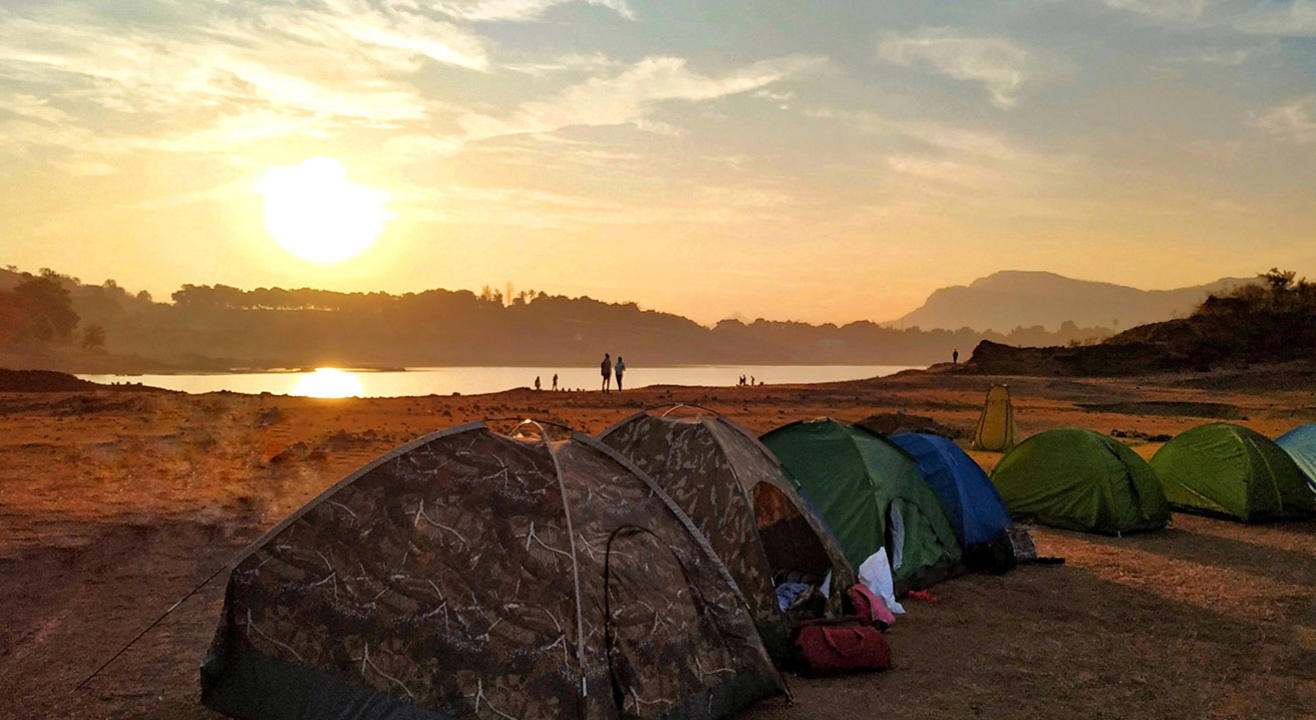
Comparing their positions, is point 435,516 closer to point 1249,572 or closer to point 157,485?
point 1249,572

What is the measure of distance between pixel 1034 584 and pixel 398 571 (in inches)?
333

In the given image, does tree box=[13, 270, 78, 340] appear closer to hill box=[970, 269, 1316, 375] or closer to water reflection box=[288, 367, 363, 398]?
water reflection box=[288, 367, 363, 398]

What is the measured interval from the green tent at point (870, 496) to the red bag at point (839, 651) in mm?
2250

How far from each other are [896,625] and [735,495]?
2481mm

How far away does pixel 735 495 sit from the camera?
8.87m

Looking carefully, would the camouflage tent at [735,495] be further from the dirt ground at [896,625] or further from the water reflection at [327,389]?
the water reflection at [327,389]

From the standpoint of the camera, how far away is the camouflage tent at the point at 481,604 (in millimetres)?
6160

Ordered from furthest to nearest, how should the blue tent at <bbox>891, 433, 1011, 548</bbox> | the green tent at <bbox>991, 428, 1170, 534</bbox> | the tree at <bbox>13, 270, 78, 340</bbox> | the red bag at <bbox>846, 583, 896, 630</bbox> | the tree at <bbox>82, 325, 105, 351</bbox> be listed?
the tree at <bbox>82, 325, 105, 351</bbox> < the tree at <bbox>13, 270, 78, 340</bbox> < the green tent at <bbox>991, 428, 1170, 534</bbox> < the blue tent at <bbox>891, 433, 1011, 548</bbox> < the red bag at <bbox>846, 583, 896, 630</bbox>

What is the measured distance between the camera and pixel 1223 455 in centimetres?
1647

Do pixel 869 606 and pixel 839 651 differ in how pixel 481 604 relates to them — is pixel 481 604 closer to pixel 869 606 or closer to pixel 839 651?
pixel 839 651

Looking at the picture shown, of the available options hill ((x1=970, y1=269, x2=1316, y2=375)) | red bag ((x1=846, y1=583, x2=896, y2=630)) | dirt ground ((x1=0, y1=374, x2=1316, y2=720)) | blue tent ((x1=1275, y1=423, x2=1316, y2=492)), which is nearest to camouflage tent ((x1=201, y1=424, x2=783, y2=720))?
dirt ground ((x1=0, y1=374, x2=1316, y2=720))

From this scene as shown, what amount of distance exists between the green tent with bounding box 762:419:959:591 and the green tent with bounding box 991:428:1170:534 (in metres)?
4.20

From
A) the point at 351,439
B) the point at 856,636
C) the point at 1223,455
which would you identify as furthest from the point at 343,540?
the point at 351,439

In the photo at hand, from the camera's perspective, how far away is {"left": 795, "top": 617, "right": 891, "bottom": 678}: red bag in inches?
313
